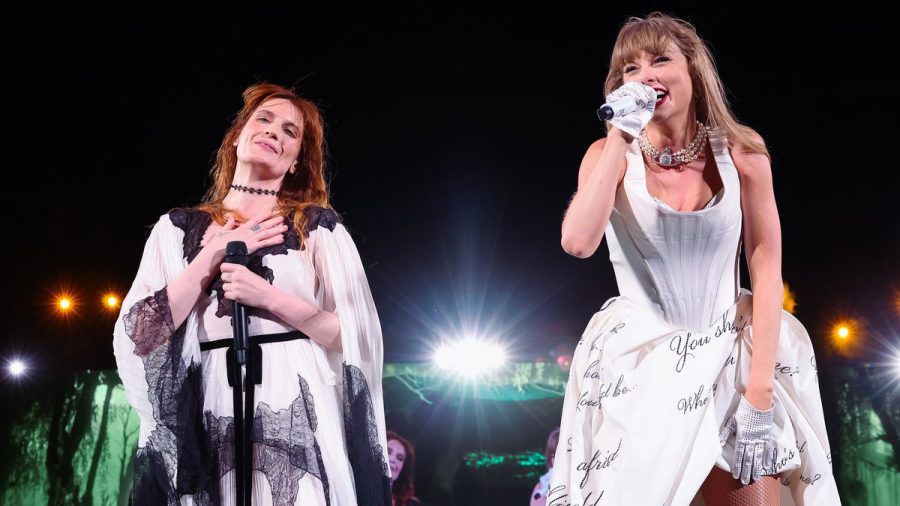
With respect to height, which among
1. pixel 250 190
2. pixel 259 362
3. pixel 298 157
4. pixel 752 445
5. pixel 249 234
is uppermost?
pixel 298 157

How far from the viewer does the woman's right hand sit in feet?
6.66

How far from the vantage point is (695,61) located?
1.84 metres

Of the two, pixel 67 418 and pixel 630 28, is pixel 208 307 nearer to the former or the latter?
pixel 630 28

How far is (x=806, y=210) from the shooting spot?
16.3 feet

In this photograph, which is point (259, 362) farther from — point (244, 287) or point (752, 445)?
point (752, 445)

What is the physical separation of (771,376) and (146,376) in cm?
133

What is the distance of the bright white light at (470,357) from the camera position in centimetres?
504

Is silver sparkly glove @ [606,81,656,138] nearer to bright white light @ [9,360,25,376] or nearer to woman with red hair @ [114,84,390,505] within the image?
woman with red hair @ [114,84,390,505]

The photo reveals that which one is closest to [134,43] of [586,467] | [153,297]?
[153,297]

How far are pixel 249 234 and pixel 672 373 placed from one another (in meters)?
1.04
